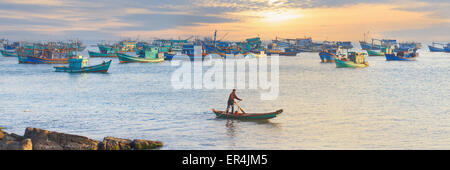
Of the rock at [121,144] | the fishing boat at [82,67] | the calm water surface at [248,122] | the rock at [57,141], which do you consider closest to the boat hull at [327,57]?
the fishing boat at [82,67]

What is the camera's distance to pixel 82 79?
4750 cm

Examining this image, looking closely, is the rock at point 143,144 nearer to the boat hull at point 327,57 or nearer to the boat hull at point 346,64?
the boat hull at point 346,64

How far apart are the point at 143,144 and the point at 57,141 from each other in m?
2.67

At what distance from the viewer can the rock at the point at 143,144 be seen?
46.1 ft

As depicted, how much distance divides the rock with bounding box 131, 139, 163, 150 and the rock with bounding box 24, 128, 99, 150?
1.22 metres

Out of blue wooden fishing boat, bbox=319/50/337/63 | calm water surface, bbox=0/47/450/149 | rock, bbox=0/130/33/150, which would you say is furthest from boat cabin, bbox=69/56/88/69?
blue wooden fishing boat, bbox=319/50/337/63

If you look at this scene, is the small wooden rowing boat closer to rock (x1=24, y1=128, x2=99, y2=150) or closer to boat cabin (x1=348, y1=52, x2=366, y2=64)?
boat cabin (x1=348, y1=52, x2=366, y2=64)

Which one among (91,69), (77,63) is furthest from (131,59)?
(91,69)

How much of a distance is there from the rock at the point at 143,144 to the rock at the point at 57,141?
4.00ft

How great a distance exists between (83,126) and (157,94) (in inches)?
564
